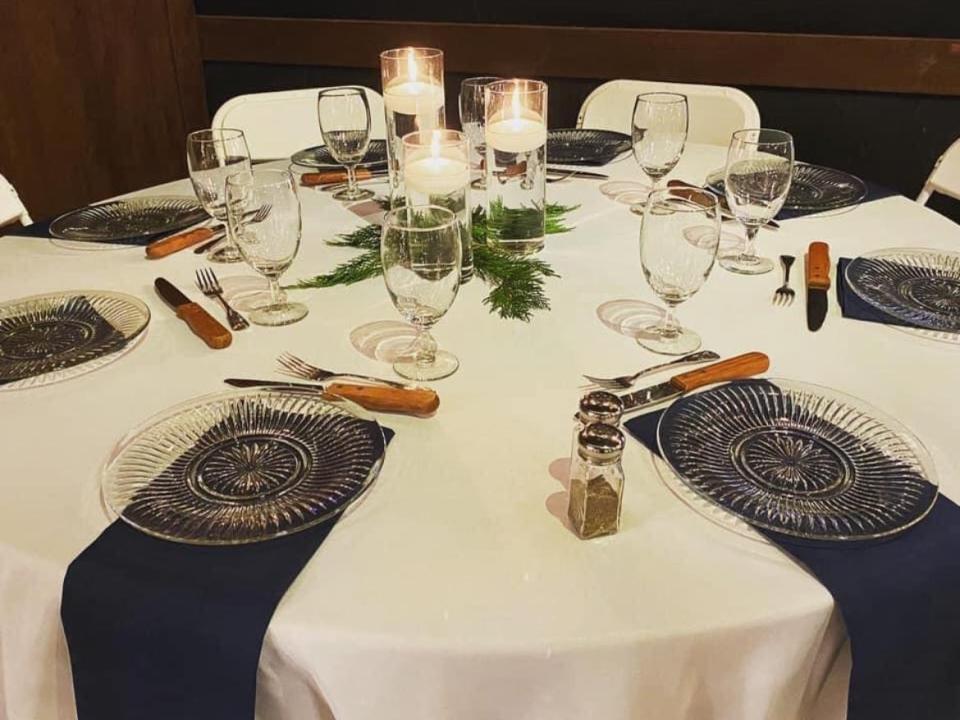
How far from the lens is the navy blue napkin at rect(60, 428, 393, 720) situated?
0.65m

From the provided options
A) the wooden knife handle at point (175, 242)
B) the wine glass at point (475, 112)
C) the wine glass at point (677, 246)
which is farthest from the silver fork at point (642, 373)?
the wooden knife handle at point (175, 242)

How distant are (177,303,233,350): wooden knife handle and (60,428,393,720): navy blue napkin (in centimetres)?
34

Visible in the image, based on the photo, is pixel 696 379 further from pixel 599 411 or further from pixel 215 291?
pixel 215 291

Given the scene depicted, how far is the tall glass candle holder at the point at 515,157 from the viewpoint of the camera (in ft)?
3.90

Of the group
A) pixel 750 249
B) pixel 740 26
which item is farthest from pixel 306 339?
pixel 740 26

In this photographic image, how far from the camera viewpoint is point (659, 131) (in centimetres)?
141

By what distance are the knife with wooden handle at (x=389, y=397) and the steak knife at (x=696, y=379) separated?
201mm

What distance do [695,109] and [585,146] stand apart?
46 centimetres

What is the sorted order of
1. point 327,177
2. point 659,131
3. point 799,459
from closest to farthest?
point 799,459 < point 659,131 < point 327,177

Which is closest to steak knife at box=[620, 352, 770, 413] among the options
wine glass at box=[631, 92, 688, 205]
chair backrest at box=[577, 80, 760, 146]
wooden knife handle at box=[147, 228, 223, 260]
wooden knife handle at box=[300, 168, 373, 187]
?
wine glass at box=[631, 92, 688, 205]

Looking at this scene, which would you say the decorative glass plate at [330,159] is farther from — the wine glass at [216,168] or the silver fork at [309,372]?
the silver fork at [309,372]

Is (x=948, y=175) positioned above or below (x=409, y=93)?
below

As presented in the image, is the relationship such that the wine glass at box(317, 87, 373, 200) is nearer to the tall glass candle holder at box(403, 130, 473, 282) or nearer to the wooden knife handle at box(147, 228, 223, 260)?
the wooden knife handle at box(147, 228, 223, 260)

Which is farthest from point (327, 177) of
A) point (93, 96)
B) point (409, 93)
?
point (93, 96)
